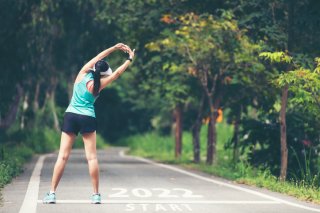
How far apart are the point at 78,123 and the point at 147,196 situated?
217 cm

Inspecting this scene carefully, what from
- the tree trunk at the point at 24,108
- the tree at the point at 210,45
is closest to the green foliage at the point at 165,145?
the tree trunk at the point at 24,108

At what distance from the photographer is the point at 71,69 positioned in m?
37.5

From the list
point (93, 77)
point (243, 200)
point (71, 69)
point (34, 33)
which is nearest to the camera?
point (93, 77)

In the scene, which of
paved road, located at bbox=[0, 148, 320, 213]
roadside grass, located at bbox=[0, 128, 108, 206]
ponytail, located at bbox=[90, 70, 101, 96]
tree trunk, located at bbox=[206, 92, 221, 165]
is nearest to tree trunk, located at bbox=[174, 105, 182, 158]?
roadside grass, located at bbox=[0, 128, 108, 206]

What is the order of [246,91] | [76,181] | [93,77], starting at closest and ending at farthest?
[93,77] < [76,181] < [246,91]

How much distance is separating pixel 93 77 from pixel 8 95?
14.9 meters

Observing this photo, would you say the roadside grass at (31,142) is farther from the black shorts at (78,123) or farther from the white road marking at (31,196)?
the black shorts at (78,123)

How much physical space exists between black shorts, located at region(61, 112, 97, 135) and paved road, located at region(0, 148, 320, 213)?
1048mm

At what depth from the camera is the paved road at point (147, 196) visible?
40.7 feet

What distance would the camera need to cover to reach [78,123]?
1261cm

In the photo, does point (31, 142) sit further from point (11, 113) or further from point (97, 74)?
point (97, 74)

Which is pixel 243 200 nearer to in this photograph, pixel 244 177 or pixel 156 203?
pixel 156 203

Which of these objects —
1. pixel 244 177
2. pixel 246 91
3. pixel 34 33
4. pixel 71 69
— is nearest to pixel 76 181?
pixel 244 177

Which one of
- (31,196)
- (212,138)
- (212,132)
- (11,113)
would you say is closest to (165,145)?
(11,113)
